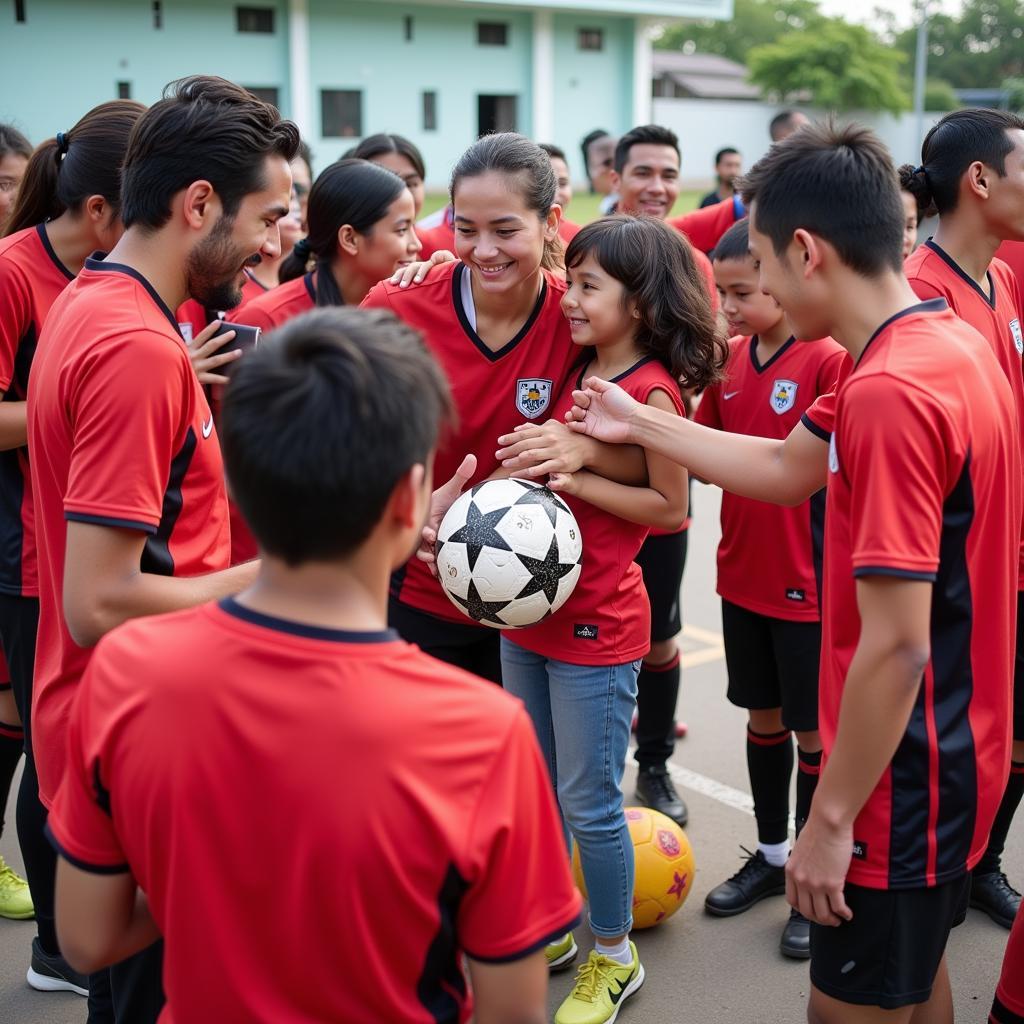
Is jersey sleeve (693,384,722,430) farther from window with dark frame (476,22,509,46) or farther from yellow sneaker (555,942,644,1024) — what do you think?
window with dark frame (476,22,509,46)

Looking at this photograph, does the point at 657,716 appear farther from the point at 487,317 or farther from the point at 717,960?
the point at 487,317

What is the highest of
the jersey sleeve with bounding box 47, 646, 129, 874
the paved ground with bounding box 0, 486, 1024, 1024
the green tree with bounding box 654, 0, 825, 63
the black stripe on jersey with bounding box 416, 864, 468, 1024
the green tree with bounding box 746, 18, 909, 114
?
the green tree with bounding box 654, 0, 825, 63

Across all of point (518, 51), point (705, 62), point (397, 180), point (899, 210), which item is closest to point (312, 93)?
point (518, 51)

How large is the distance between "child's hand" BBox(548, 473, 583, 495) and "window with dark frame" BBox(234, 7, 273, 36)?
128 feet

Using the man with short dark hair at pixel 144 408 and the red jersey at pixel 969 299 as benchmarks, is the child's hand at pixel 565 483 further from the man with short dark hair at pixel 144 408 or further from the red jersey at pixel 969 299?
the red jersey at pixel 969 299

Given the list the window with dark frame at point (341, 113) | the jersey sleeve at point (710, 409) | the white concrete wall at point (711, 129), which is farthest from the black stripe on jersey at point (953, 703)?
the white concrete wall at point (711, 129)

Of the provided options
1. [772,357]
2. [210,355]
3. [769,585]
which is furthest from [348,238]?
[769,585]

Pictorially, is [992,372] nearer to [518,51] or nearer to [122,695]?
[122,695]

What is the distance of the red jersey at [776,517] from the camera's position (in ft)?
12.8

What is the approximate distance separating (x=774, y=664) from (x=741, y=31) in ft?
350

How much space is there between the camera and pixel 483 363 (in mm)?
3463

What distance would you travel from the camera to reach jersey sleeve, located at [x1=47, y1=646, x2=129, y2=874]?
5.34 ft

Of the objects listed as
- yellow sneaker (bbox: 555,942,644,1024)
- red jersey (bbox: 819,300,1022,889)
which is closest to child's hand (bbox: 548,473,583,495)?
red jersey (bbox: 819,300,1022,889)

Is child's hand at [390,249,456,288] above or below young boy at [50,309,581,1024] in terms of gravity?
above
